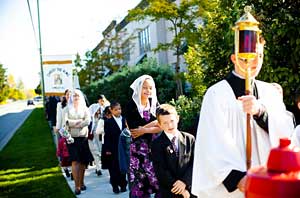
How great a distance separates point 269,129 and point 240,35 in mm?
647

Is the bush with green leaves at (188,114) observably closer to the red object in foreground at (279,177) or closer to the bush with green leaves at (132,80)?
the red object in foreground at (279,177)

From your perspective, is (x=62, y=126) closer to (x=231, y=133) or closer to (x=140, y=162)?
(x=140, y=162)

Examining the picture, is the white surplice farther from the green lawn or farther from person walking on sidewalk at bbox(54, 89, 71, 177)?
person walking on sidewalk at bbox(54, 89, 71, 177)

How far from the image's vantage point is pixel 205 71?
25.1ft

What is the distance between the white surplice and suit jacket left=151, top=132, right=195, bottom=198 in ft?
6.31

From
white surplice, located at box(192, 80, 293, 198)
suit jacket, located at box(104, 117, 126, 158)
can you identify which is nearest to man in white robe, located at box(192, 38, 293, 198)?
white surplice, located at box(192, 80, 293, 198)

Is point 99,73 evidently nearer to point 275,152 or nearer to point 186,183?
point 186,183

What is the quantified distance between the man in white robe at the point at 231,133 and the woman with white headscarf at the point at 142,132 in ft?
10.2

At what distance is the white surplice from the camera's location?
2.48 meters

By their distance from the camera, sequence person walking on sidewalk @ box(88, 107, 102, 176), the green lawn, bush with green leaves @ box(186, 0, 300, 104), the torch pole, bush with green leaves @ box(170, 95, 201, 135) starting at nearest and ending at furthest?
1. the torch pole
2. bush with green leaves @ box(186, 0, 300, 104)
3. bush with green leaves @ box(170, 95, 201, 135)
4. the green lawn
5. person walking on sidewalk @ box(88, 107, 102, 176)

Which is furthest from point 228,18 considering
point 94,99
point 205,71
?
point 94,99

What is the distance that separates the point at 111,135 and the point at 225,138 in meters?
6.38

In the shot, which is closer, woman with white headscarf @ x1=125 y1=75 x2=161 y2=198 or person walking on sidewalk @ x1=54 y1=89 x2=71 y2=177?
woman with white headscarf @ x1=125 y1=75 x2=161 y2=198

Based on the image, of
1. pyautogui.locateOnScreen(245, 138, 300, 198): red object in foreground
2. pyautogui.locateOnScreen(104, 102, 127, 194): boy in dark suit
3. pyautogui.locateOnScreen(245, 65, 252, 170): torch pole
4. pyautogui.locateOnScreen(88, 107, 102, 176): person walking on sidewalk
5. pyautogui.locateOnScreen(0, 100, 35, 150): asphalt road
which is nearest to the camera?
pyautogui.locateOnScreen(245, 138, 300, 198): red object in foreground
